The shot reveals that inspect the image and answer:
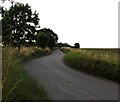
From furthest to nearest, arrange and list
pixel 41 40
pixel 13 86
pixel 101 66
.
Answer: pixel 41 40, pixel 101 66, pixel 13 86

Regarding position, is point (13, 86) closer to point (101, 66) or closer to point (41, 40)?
point (101, 66)

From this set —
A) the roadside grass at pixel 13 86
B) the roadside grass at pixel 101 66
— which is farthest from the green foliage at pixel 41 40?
the roadside grass at pixel 13 86

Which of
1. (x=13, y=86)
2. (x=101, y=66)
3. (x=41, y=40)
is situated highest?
(x=41, y=40)

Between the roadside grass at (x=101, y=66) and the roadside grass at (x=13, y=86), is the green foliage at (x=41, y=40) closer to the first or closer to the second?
the roadside grass at (x=101, y=66)

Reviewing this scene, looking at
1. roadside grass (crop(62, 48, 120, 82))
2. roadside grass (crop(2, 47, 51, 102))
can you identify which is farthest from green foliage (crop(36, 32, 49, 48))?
roadside grass (crop(2, 47, 51, 102))

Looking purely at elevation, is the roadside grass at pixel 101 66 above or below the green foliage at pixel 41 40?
below

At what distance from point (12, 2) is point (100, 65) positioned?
15.8 metres

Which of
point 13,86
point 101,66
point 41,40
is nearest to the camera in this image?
point 13,86

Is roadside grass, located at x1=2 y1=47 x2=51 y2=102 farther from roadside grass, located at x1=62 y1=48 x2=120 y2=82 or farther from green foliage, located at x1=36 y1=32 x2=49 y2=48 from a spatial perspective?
green foliage, located at x1=36 y1=32 x2=49 y2=48

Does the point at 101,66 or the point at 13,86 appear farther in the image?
the point at 101,66

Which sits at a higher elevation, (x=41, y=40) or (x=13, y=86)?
(x=41, y=40)

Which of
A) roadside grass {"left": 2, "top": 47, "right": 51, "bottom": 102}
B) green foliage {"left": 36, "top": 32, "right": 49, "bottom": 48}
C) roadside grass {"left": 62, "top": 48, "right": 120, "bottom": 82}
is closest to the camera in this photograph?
roadside grass {"left": 2, "top": 47, "right": 51, "bottom": 102}

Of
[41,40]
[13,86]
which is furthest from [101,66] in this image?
[41,40]

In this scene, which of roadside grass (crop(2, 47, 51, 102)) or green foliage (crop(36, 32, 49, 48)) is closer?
roadside grass (crop(2, 47, 51, 102))
